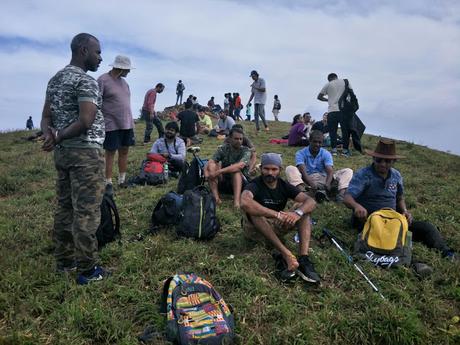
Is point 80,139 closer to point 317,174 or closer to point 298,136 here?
point 317,174

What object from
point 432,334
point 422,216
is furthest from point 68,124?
point 422,216

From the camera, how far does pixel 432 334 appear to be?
371 centimetres

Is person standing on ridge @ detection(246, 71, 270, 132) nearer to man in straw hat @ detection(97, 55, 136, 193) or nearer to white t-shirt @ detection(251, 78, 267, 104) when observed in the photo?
white t-shirt @ detection(251, 78, 267, 104)

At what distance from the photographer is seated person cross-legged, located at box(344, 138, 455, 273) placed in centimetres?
560

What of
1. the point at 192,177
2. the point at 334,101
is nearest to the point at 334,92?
the point at 334,101

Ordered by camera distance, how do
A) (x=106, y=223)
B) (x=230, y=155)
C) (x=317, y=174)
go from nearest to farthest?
(x=106, y=223) → (x=230, y=155) → (x=317, y=174)

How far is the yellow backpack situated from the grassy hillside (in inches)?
6.2

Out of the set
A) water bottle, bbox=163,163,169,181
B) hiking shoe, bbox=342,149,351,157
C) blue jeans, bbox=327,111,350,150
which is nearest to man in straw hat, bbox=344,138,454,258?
water bottle, bbox=163,163,169,181

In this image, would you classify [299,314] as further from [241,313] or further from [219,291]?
[219,291]

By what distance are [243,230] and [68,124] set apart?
293 centimetres

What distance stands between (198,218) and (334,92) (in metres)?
7.49

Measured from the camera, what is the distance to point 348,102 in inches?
437

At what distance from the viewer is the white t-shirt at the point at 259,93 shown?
52.1 ft

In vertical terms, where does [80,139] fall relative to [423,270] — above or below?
above
